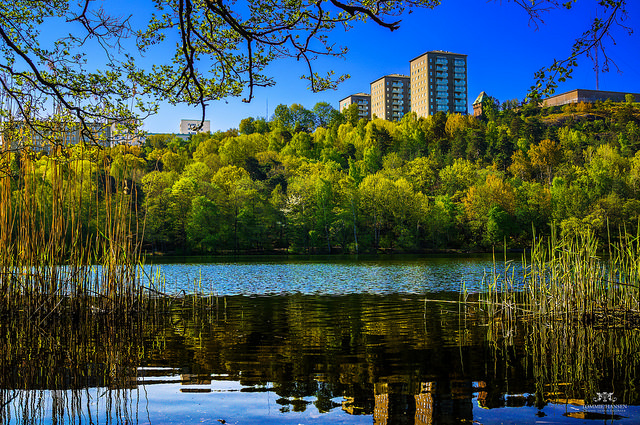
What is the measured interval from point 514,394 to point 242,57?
5153 millimetres

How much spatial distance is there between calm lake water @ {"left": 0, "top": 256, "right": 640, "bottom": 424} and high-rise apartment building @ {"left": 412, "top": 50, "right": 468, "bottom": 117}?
145952 mm

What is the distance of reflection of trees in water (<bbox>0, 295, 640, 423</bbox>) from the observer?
199 inches

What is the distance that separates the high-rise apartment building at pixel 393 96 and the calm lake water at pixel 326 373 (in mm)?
158291

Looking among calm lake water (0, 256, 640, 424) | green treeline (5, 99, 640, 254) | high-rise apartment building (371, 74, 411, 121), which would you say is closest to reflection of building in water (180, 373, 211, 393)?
calm lake water (0, 256, 640, 424)

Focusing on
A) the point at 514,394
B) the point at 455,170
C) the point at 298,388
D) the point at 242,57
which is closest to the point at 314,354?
the point at 298,388

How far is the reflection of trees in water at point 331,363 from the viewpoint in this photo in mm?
5062

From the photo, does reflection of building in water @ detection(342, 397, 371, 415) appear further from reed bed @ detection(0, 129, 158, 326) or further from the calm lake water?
reed bed @ detection(0, 129, 158, 326)

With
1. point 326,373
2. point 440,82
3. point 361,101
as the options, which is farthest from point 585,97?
point 326,373

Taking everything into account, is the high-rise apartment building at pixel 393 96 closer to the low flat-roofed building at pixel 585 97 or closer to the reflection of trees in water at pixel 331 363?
the low flat-roofed building at pixel 585 97

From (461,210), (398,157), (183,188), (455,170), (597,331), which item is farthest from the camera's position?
(398,157)

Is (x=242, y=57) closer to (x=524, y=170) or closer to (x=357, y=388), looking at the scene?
(x=357, y=388)

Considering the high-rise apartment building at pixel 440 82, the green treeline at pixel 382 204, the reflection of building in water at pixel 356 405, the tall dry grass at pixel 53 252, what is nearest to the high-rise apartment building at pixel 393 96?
the high-rise apartment building at pixel 440 82

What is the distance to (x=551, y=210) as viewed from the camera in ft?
214

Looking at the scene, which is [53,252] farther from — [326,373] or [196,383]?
[326,373]
